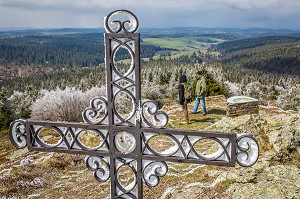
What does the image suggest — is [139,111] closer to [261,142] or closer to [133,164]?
[133,164]

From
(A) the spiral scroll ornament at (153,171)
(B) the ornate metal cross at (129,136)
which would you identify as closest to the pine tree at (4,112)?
(B) the ornate metal cross at (129,136)

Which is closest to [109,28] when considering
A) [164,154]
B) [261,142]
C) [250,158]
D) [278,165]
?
[164,154]

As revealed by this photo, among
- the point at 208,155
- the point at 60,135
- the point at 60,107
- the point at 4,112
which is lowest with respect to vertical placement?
the point at 4,112

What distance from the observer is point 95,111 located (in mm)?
3627

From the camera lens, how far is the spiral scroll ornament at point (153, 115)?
3.42m

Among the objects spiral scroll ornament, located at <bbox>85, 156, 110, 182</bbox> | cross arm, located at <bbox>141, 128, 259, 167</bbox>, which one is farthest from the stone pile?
spiral scroll ornament, located at <bbox>85, 156, 110, 182</bbox>

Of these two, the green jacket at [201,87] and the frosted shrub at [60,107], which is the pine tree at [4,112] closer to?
the frosted shrub at [60,107]

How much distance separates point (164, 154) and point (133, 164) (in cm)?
50

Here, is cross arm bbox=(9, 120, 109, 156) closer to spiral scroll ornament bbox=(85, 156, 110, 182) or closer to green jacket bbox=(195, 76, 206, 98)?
spiral scroll ornament bbox=(85, 156, 110, 182)

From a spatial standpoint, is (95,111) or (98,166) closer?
(95,111)

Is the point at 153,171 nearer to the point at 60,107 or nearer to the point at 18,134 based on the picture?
the point at 18,134

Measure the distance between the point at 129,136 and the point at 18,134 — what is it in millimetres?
1661

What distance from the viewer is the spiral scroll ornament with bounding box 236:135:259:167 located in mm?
3232

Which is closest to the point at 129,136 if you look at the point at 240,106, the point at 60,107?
the point at 240,106
